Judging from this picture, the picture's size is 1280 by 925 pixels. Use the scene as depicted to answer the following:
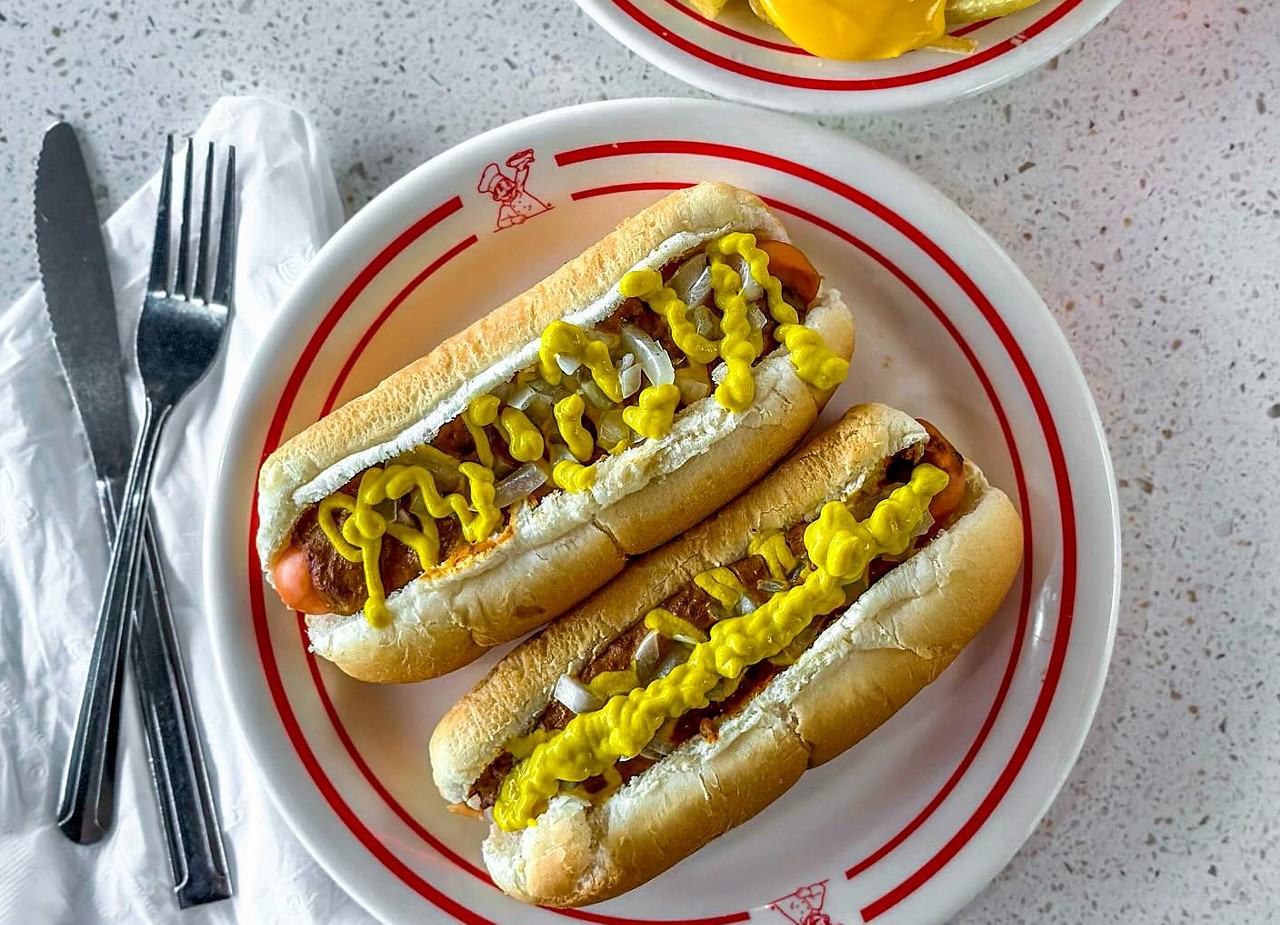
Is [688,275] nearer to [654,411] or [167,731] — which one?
[654,411]

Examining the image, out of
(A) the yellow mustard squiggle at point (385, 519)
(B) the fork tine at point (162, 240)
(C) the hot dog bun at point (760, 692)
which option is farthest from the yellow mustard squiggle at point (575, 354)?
(B) the fork tine at point (162, 240)

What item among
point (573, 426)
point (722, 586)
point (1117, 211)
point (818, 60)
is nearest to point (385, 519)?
point (573, 426)

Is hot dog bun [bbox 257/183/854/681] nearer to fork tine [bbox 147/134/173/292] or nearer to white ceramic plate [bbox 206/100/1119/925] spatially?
white ceramic plate [bbox 206/100/1119/925]

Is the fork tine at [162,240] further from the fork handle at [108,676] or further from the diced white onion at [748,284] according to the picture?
the diced white onion at [748,284]

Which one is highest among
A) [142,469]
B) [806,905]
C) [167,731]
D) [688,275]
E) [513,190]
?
[513,190]

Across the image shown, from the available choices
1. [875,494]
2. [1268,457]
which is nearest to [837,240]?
[875,494]
